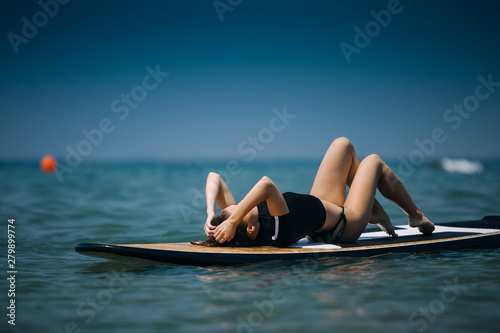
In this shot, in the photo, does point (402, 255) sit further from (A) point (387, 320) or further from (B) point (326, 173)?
(A) point (387, 320)

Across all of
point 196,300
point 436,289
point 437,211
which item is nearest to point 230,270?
point 196,300

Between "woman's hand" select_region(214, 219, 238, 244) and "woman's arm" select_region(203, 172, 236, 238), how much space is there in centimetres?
14

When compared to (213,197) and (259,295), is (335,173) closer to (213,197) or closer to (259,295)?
(213,197)

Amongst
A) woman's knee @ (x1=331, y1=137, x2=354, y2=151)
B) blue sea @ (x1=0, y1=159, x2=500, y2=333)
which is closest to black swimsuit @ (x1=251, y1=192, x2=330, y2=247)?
blue sea @ (x1=0, y1=159, x2=500, y2=333)

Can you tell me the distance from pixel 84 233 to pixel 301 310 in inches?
224

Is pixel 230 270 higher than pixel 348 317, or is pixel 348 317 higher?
pixel 230 270

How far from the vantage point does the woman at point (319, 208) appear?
181 inches

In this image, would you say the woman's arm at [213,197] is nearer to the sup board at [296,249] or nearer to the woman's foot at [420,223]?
the sup board at [296,249]

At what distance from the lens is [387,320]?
3.40 metres

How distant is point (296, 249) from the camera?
16.0 ft

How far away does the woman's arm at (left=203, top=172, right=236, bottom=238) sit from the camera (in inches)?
187

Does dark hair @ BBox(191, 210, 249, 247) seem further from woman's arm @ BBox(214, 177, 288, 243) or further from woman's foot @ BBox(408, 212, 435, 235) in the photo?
woman's foot @ BBox(408, 212, 435, 235)

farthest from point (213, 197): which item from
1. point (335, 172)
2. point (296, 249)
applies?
point (335, 172)

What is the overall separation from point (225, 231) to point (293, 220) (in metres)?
0.71
